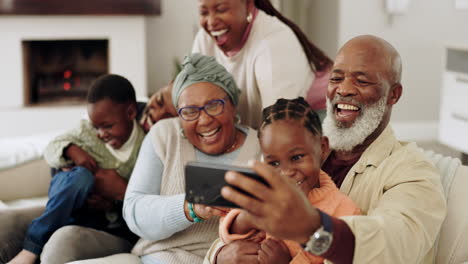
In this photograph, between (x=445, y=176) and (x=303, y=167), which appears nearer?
(x=303, y=167)

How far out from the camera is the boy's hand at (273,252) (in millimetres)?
1347

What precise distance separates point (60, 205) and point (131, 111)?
429 mm

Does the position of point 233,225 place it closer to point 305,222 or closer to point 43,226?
point 305,222

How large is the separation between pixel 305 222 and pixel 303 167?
0.31 metres

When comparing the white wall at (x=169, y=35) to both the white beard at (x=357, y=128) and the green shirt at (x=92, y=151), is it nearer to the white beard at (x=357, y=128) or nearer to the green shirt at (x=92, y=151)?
the green shirt at (x=92, y=151)

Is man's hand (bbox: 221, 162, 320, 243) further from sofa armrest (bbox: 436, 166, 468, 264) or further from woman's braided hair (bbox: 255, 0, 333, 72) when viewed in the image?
woman's braided hair (bbox: 255, 0, 333, 72)

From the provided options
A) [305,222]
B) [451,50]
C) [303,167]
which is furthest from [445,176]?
[451,50]

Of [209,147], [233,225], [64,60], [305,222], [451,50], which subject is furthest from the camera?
[64,60]

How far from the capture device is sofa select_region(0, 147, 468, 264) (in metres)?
1.54

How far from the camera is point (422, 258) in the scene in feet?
4.81

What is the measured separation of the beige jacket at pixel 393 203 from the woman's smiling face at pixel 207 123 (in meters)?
0.36

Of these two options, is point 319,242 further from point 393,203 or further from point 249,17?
point 249,17

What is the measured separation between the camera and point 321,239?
1.09 meters

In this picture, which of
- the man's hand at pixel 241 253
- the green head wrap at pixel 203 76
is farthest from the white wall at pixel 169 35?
the man's hand at pixel 241 253
